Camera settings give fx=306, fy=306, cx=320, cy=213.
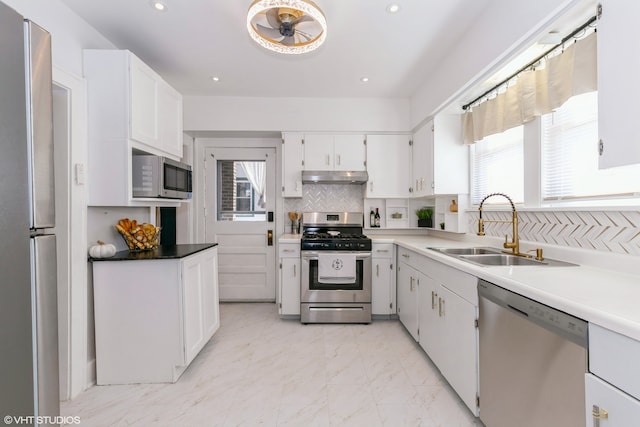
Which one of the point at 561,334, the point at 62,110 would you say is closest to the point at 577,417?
the point at 561,334

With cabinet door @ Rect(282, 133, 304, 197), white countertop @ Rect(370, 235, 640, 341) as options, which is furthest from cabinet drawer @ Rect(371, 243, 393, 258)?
white countertop @ Rect(370, 235, 640, 341)

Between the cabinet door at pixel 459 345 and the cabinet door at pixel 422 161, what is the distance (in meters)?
1.39

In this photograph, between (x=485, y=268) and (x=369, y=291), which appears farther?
(x=369, y=291)

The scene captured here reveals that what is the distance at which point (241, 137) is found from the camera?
3967mm

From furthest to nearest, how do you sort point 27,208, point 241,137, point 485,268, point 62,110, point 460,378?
point 241,137, point 62,110, point 460,378, point 485,268, point 27,208

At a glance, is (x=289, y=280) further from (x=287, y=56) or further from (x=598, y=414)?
(x=598, y=414)

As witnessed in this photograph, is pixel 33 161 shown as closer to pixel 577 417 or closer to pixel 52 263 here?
pixel 52 263

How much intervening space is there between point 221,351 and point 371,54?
285 cm

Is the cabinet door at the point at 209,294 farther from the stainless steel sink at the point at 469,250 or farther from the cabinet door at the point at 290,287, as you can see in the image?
the stainless steel sink at the point at 469,250

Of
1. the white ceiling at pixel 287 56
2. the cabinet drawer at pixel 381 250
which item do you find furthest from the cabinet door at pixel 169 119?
the cabinet drawer at pixel 381 250

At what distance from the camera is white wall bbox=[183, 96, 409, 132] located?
361 cm

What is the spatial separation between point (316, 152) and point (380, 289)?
1738 mm

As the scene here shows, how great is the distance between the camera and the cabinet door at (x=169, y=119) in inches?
102

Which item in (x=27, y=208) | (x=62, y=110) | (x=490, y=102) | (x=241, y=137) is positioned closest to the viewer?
(x=27, y=208)
